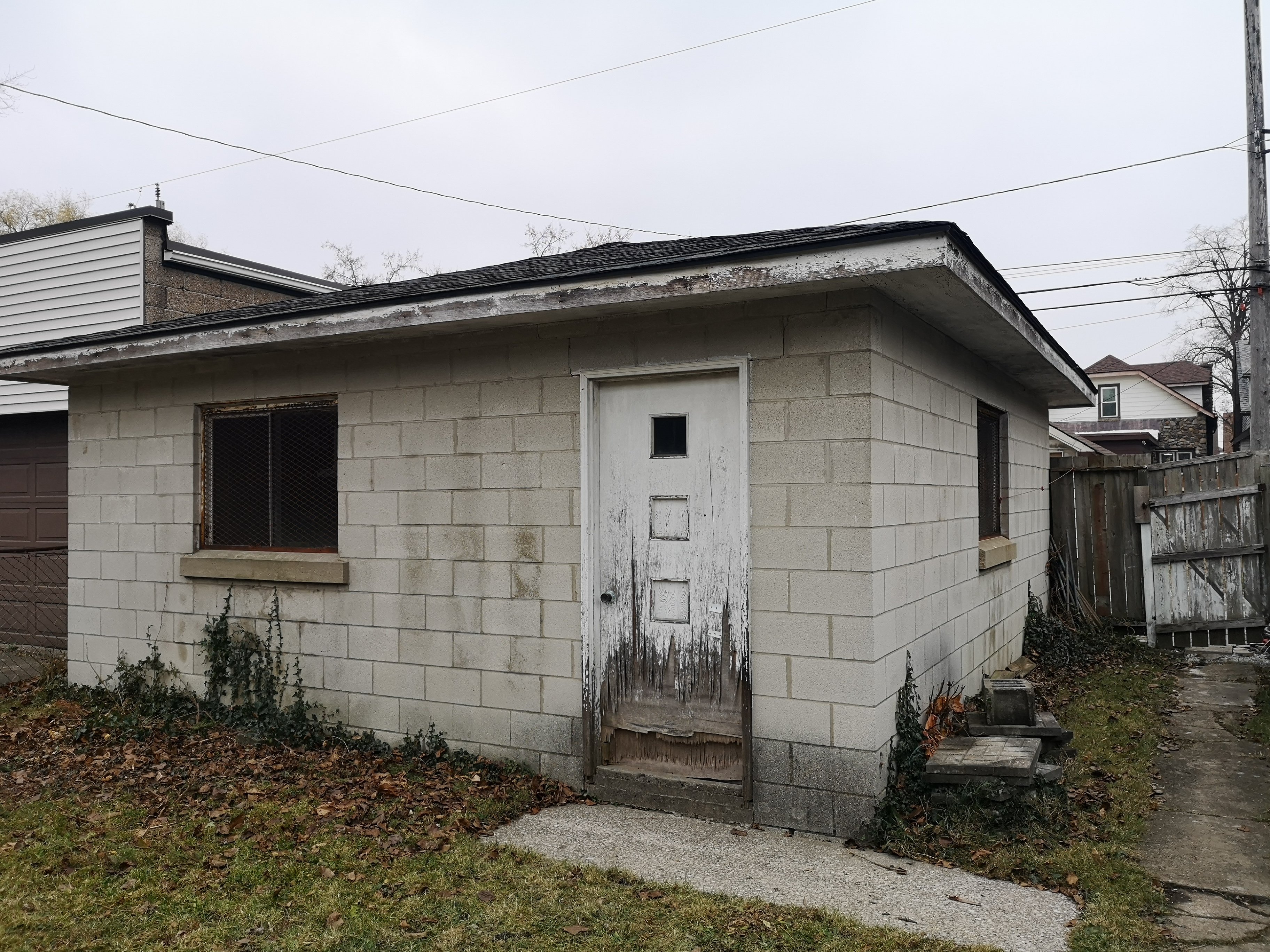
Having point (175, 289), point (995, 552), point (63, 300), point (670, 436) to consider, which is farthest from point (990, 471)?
point (63, 300)

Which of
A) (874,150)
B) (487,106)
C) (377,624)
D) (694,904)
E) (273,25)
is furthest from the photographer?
(874,150)

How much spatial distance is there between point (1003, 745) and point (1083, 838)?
A: 0.78 m

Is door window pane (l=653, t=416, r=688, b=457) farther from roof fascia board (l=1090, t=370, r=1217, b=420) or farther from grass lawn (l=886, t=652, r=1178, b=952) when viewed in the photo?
roof fascia board (l=1090, t=370, r=1217, b=420)

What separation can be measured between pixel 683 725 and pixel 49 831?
349 centimetres

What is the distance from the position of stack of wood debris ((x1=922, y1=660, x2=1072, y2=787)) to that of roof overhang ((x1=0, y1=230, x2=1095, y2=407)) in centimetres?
243

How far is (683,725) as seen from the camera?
5387 millimetres

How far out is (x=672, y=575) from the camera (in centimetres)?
541

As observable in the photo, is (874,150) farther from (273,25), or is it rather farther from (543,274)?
(543,274)

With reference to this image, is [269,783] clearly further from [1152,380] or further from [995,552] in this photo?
[1152,380]

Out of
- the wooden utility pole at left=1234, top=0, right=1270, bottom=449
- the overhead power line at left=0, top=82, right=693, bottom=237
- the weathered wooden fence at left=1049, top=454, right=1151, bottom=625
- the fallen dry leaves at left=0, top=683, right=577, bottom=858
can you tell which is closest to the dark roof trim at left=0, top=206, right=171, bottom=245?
the overhead power line at left=0, top=82, right=693, bottom=237

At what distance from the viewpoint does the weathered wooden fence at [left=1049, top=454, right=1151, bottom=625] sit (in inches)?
408

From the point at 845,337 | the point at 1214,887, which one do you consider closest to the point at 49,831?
the point at 845,337

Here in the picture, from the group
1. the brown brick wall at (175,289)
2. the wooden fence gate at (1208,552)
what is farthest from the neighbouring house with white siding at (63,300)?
the wooden fence gate at (1208,552)

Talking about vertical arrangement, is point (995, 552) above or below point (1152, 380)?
below
